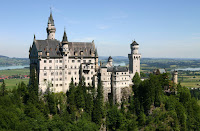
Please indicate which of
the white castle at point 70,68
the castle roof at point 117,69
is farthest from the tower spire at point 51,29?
the castle roof at point 117,69

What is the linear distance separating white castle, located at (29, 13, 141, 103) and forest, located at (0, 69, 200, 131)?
368 centimetres

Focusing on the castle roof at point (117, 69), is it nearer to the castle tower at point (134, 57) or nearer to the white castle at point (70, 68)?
the white castle at point (70, 68)

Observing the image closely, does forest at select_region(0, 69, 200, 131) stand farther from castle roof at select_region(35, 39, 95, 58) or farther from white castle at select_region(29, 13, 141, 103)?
castle roof at select_region(35, 39, 95, 58)

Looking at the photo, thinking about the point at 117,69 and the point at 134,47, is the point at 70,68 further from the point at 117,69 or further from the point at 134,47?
the point at 134,47

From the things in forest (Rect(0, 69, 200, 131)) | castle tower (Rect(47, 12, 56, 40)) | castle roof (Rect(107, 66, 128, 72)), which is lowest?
forest (Rect(0, 69, 200, 131))

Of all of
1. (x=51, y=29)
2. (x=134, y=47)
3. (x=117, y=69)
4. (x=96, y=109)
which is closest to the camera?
(x=96, y=109)

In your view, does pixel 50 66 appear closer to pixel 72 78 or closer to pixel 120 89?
pixel 72 78

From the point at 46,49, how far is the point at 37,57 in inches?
194

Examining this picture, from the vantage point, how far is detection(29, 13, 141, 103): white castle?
93.1 metres

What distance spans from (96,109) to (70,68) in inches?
836

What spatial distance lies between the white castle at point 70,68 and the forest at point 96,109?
368cm

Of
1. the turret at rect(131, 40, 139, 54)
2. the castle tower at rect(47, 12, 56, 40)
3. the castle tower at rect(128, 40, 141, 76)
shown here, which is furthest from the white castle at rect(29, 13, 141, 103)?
the turret at rect(131, 40, 139, 54)

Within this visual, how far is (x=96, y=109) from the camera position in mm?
88062

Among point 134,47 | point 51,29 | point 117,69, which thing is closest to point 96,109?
point 117,69
